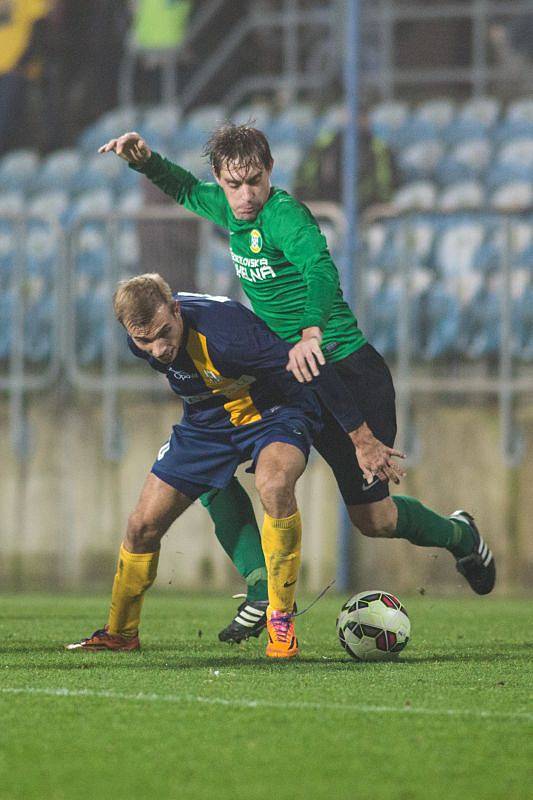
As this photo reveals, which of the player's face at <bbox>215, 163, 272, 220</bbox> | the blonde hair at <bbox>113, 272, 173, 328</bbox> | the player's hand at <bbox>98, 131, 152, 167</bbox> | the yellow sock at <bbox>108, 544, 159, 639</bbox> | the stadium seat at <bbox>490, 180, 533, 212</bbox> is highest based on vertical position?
the stadium seat at <bbox>490, 180, 533, 212</bbox>

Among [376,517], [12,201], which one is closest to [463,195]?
[12,201]

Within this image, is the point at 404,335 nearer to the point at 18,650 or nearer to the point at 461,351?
the point at 461,351

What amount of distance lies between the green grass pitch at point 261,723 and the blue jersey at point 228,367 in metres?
0.91

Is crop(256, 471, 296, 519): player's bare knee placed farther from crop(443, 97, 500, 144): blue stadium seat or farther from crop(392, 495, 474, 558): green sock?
crop(443, 97, 500, 144): blue stadium seat

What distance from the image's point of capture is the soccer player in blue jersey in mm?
5617

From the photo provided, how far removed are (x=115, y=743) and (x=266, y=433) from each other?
2.12 m

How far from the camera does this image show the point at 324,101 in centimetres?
1572

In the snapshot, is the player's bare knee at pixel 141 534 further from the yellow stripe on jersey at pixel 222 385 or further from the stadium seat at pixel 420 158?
the stadium seat at pixel 420 158

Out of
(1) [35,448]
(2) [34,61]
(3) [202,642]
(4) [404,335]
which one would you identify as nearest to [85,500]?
(1) [35,448]

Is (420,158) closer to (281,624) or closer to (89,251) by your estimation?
(89,251)

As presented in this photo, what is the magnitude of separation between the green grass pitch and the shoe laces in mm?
115

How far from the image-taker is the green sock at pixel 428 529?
22.1ft

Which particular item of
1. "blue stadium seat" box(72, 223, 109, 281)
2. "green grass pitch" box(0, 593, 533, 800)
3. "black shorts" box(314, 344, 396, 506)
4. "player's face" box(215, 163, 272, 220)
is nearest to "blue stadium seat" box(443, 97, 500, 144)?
"blue stadium seat" box(72, 223, 109, 281)

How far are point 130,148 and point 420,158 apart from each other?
27.5 feet
